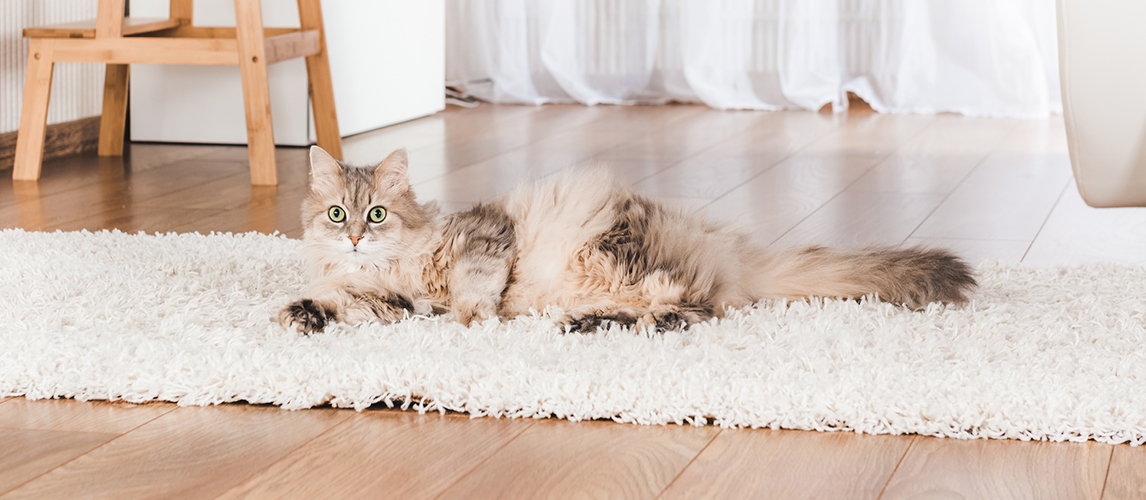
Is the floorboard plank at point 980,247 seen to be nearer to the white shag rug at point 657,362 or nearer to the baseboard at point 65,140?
the white shag rug at point 657,362

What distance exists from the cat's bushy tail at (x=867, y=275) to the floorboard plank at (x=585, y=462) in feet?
1.38

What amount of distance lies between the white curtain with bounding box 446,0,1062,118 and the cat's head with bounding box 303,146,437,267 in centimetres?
284

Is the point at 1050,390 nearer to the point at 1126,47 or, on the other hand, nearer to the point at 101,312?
the point at 1126,47

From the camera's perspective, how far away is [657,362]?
45.3 inches

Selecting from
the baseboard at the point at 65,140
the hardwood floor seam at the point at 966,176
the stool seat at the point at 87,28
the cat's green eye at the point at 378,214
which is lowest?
the hardwood floor seam at the point at 966,176

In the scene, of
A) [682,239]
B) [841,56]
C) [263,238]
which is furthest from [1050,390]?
[841,56]

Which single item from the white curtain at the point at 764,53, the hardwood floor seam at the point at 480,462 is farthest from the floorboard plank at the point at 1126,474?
the white curtain at the point at 764,53

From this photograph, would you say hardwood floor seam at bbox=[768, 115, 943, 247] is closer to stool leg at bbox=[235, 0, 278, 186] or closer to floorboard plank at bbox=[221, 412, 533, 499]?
floorboard plank at bbox=[221, 412, 533, 499]

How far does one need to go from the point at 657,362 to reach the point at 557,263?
0.86ft

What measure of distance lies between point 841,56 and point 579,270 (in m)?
2.97

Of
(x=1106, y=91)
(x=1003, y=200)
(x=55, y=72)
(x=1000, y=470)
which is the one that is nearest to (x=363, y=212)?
(x=1000, y=470)

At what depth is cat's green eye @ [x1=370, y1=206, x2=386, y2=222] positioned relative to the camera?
1.34 meters

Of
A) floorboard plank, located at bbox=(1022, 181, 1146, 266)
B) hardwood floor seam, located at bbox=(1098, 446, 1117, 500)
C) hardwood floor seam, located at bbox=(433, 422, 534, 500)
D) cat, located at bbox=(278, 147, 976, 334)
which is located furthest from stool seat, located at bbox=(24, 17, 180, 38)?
hardwood floor seam, located at bbox=(1098, 446, 1117, 500)

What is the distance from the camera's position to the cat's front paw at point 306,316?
50.4 inches
